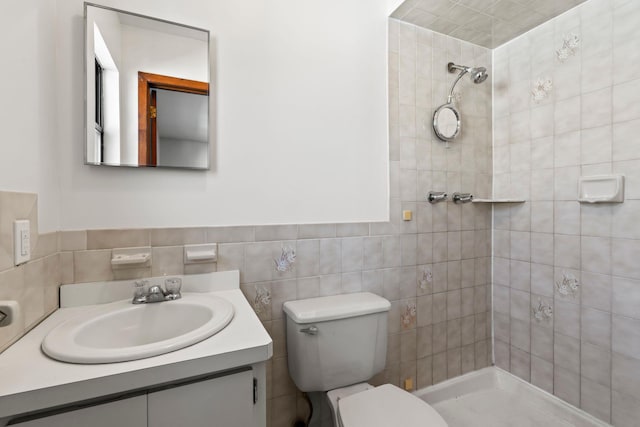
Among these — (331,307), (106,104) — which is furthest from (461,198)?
(106,104)

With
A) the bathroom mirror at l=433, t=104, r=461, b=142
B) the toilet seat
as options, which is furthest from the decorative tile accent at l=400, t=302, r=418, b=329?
the bathroom mirror at l=433, t=104, r=461, b=142

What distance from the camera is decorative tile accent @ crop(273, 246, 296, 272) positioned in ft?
4.33

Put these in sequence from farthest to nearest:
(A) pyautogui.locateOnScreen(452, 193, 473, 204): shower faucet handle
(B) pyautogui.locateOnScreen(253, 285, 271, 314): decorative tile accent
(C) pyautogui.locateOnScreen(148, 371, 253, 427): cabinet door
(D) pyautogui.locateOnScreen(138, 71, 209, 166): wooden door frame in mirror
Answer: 1. (A) pyautogui.locateOnScreen(452, 193, 473, 204): shower faucet handle
2. (B) pyautogui.locateOnScreen(253, 285, 271, 314): decorative tile accent
3. (D) pyautogui.locateOnScreen(138, 71, 209, 166): wooden door frame in mirror
4. (C) pyautogui.locateOnScreen(148, 371, 253, 427): cabinet door

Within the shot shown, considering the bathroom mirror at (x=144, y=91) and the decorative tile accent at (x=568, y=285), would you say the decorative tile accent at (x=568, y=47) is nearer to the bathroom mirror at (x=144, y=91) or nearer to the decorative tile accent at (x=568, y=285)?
the decorative tile accent at (x=568, y=285)

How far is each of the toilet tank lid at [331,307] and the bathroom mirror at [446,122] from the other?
101 centimetres

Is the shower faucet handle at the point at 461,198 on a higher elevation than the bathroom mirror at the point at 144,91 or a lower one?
lower

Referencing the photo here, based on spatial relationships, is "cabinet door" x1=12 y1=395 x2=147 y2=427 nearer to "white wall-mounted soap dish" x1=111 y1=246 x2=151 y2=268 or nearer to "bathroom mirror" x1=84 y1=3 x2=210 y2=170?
"white wall-mounted soap dish" x1=111 y1=246 x2=151 y2=268

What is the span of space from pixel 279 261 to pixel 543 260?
1.49m

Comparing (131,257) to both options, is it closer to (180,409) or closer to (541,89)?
(180,409)

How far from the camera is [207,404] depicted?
2.30ft

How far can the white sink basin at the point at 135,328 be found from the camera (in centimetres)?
66

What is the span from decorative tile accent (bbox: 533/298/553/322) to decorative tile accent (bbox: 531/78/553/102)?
1.15 metres

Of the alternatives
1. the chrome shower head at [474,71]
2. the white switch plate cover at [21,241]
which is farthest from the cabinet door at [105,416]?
the chrome shower head at [474,71]

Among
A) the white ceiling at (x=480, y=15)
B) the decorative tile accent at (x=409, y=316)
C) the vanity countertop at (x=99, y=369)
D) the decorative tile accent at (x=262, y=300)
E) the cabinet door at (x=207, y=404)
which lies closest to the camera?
the vanity countertop at (x=99, y=369)
